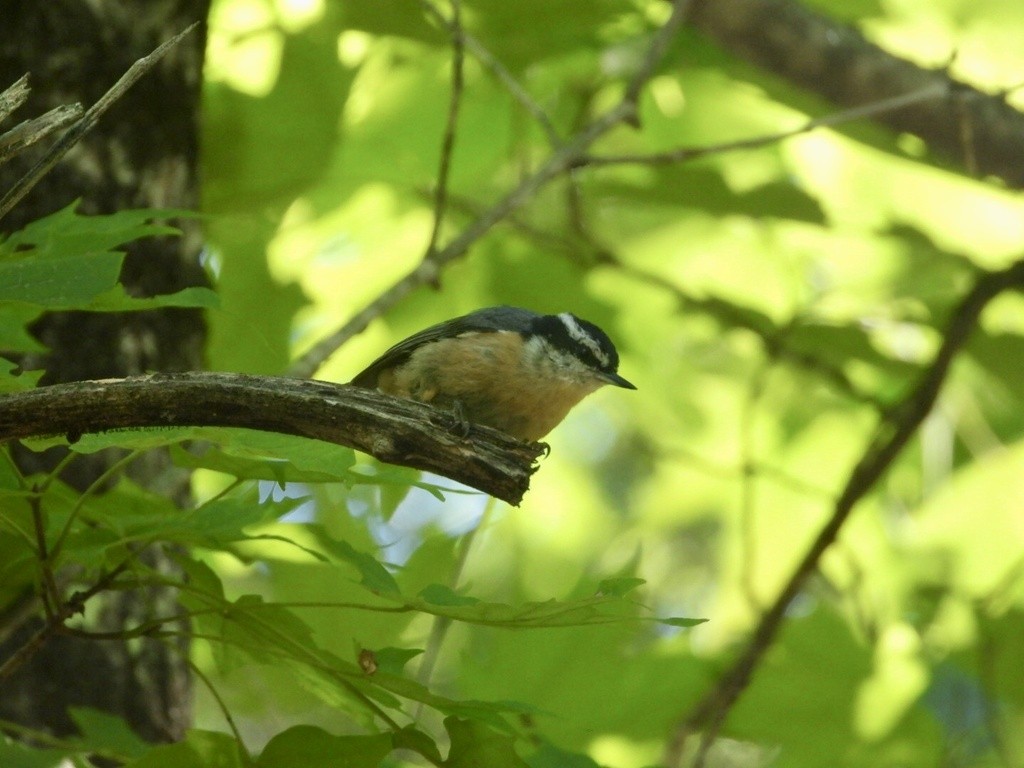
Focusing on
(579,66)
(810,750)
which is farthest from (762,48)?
(810,750)

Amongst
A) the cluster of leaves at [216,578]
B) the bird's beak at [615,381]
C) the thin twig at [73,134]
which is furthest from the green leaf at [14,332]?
the bird's beak at [615,381]

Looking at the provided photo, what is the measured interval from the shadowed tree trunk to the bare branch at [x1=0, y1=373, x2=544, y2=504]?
3.69ft

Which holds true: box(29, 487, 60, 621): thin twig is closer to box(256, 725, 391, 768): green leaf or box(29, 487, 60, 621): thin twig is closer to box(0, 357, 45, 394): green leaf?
box(0, 357, 45, 394): green leaf

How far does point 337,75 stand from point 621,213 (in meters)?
1.32

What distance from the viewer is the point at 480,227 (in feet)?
8.79

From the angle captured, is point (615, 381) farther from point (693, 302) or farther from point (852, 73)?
point (852, 73)

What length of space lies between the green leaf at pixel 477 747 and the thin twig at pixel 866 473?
1.38 m

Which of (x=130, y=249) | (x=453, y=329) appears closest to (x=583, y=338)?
(x=453, y=329)

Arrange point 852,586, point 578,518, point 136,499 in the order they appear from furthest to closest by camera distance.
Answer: point 578,518 → point 852,586 → point 136,499

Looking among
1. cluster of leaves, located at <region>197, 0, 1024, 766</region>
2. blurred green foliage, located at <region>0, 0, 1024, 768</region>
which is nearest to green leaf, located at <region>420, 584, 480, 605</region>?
blurred green foliage, located at <region>0, 0, 1024, 768</region>

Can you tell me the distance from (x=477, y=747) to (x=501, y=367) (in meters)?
1.67

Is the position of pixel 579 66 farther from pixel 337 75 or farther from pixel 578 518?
pixel 578 518

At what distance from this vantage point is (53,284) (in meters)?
1.43

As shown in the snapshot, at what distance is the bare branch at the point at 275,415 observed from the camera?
1.42 meters
